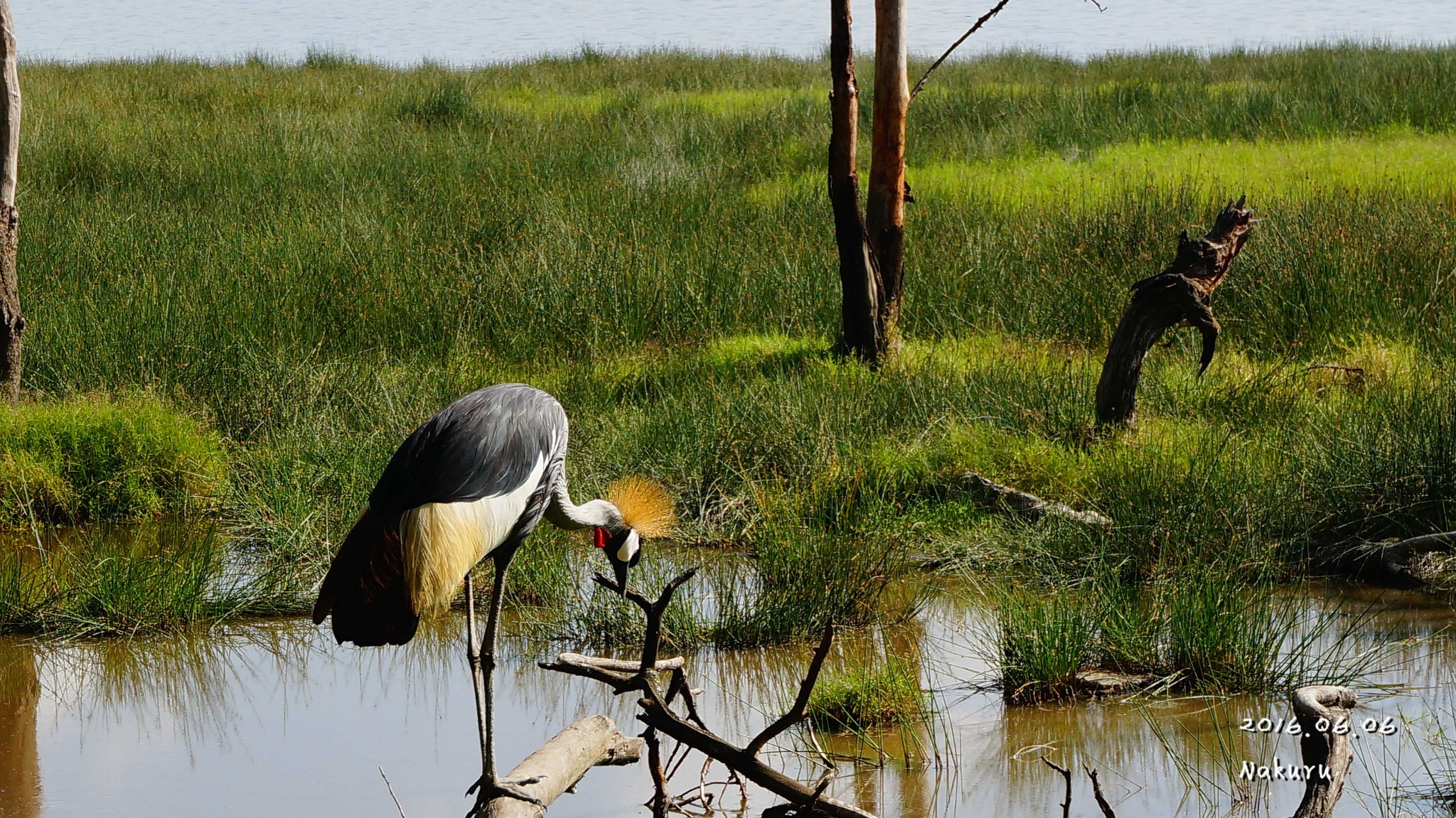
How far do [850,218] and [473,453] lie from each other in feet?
18.3

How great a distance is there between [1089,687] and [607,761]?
1817 mm

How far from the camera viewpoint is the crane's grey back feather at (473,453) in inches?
142

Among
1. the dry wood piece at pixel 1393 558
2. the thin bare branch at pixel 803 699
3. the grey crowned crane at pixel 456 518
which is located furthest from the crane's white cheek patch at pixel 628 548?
the dry wood piece at pixel 1393 558

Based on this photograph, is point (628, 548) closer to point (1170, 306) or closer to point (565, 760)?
point (565, 760)

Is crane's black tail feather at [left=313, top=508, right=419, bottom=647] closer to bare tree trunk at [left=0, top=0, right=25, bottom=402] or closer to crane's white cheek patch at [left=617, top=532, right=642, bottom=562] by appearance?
crane's white cheek patch at [left=617, top=532, right=642, bottom=562]

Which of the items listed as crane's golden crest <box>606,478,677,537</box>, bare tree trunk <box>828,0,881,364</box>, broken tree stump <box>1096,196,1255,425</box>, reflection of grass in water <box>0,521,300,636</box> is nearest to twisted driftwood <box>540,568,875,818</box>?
crane's golden crest <box>606,478,677,537</box>

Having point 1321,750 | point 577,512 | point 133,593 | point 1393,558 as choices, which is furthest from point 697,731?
point 1393,558

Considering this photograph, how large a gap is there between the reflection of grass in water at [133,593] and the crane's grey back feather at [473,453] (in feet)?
7.90

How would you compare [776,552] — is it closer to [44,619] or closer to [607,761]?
[607,761]

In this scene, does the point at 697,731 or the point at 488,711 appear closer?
the point at 697,731

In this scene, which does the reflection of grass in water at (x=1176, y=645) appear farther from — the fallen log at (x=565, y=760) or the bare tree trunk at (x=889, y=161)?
the bare tree trunk at (x=889, y=161)

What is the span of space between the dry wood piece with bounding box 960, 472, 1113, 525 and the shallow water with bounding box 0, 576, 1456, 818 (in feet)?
2.66

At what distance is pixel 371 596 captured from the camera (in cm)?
343

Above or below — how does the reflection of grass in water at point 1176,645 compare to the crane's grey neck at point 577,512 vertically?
below
